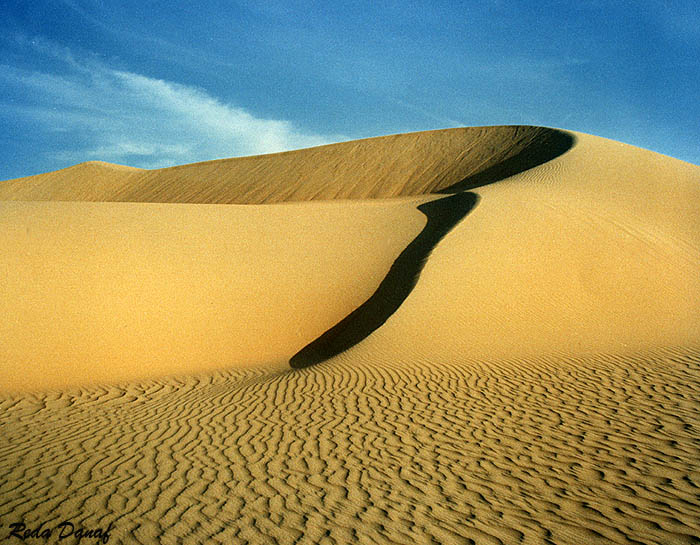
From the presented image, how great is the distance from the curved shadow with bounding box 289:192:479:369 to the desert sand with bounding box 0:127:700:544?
9 centimetres

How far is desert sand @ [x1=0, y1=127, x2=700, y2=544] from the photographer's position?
13.5 ft

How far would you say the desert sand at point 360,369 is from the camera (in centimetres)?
411

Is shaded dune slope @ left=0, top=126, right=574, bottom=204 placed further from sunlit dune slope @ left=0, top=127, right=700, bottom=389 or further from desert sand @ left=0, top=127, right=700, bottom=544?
sunlit dune slope @ left=0, top=127, right=700, bottom=389

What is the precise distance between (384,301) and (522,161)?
2515 cm

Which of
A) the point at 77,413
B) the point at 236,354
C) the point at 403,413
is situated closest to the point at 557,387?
the point at 403,413

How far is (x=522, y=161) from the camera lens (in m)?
32.2

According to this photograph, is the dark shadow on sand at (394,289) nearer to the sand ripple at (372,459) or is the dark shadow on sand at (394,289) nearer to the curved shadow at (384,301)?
the curved shadow at (384,301)

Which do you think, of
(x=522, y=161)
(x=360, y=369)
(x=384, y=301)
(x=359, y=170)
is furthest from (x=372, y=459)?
(x=359, y=170)

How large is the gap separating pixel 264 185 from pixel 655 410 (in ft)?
128

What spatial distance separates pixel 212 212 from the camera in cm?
1798
